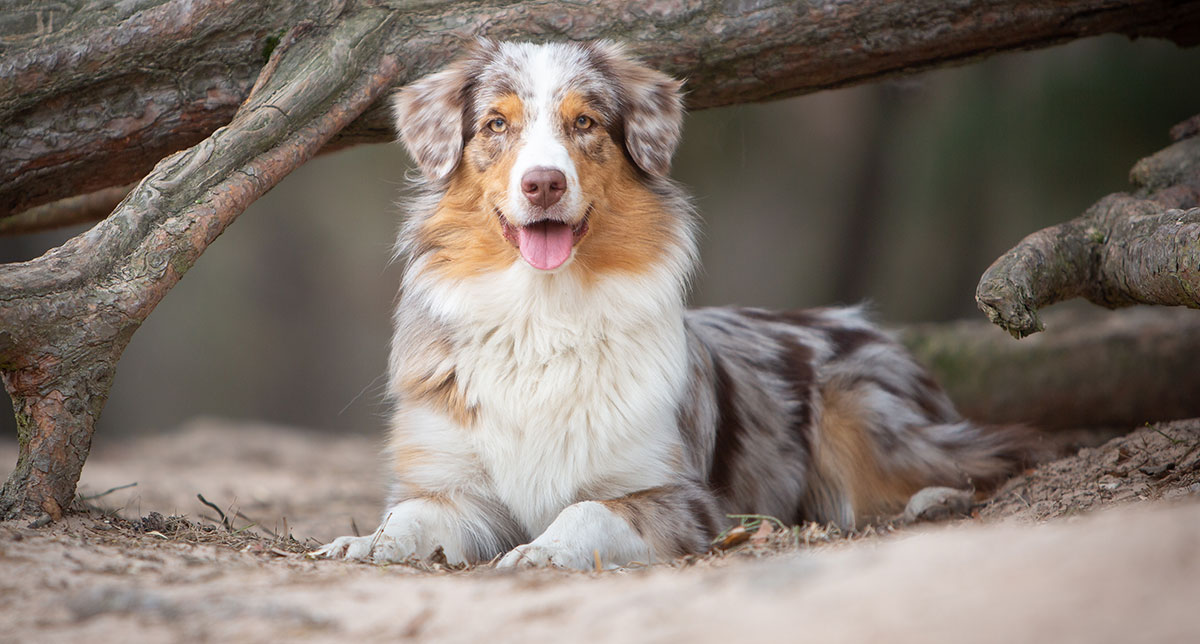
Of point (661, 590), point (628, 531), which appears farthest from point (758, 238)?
point (661, 590)

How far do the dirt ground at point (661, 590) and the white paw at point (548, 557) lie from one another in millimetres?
162

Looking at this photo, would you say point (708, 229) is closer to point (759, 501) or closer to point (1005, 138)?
point (1005, 138)

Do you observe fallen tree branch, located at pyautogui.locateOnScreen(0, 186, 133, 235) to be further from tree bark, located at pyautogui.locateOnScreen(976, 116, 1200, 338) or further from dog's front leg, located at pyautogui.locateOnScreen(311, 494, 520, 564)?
tree bark, located at pyautogui.locateOnScreen(976, 116, 1200, 338)

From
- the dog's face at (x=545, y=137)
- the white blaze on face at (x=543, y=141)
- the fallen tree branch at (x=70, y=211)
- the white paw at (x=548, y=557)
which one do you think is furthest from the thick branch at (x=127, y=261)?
the fallen tree branch at (x=70, y=211)

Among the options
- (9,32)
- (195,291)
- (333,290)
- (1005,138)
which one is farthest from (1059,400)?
(195,291)

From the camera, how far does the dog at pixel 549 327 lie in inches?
152

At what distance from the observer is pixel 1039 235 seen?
3.98 m

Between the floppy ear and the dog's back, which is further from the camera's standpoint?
the dog's back

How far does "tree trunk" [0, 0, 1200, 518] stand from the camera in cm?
343

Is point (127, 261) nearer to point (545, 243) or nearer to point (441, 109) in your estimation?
point (441, 109)

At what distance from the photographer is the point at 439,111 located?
4246mm

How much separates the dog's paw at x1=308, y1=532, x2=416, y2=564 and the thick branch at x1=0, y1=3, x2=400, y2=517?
945 mm

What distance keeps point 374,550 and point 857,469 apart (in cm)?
259

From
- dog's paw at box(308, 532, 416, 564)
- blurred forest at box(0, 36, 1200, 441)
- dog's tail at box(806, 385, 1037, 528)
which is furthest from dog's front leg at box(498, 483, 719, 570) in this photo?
blurred forest at box(0, 36, 1200, 441)
